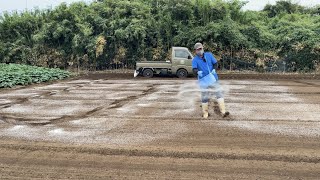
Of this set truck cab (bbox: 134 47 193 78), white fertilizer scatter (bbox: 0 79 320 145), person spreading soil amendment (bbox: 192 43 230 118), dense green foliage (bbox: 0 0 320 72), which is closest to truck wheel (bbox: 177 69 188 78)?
truck cab (bbox: 134 47 193 78)

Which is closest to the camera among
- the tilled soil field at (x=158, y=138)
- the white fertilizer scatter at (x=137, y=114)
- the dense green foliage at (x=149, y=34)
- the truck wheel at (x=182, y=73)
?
the tilled soil field at (x=158, y=138)

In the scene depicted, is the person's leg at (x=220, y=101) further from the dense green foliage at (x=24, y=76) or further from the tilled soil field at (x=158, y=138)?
the dense green foliage at (x=24, y=76)

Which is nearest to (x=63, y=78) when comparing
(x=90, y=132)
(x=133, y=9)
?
(x=133, y=9)

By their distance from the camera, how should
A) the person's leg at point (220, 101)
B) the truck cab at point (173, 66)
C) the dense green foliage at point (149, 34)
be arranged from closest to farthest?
the person's leg at point (220, 101) → the truck cab at point (173, 66) → the dense green foliage at point (149, 34)

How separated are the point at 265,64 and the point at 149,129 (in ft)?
55.3

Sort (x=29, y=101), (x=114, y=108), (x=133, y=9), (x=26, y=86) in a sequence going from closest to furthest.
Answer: (x=114, y=108), (x=29, y=101), (x=26, y=86), (x=133, y=9)

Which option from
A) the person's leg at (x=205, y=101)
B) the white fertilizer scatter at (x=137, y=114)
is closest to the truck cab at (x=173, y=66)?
the white fertilizer scatter at (x=137, y=114)

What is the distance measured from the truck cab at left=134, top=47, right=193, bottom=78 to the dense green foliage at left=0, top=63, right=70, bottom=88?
4416mm

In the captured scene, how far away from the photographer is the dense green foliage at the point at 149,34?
2428cm

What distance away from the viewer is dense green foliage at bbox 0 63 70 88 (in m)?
18.6

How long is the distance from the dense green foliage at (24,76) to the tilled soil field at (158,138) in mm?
5028

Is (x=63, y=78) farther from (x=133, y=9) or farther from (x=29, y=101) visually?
(x=29, y=101)

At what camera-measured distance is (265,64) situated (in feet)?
79.6

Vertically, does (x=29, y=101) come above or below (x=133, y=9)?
below
